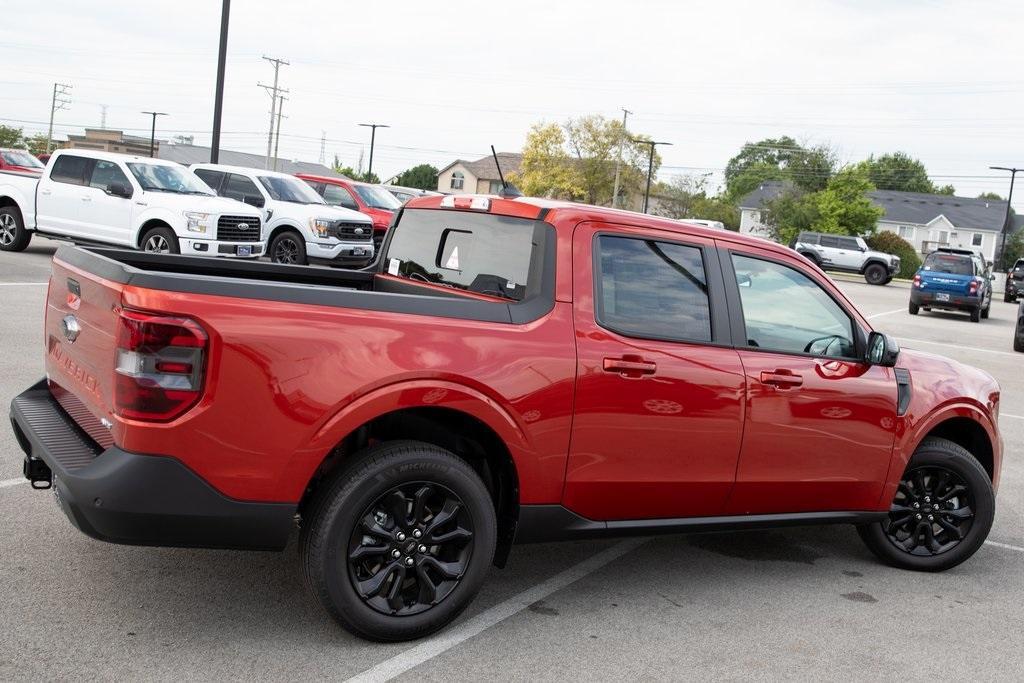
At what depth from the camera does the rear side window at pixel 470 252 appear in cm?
427

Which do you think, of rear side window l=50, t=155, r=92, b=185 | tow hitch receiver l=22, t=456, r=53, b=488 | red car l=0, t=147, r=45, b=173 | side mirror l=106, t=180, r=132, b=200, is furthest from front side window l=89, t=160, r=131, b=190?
tow hitch receiver l=22, t=456, r=53, b=488

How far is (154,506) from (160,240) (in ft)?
46.2

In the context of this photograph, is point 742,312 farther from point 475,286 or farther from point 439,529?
point 439,529

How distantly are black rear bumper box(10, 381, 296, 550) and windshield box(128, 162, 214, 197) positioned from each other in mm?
14212

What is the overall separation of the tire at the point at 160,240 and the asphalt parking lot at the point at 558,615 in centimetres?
1123

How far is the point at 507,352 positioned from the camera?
3912 millimetres

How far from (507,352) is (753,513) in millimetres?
1628

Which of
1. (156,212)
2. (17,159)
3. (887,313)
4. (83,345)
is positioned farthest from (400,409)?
(17,159)

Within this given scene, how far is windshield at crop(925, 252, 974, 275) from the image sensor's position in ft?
87.8

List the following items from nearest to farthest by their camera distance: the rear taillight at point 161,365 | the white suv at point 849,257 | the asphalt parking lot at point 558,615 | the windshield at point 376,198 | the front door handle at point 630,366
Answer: the rear taillight at point 161,365 < the asphalt parking lot at point 558,615 < the front door handle at point 630,366 < the windshield at point 376,198 < the white suv at point 849,257

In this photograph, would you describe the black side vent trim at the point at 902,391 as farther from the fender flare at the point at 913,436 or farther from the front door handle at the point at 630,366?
the front door handle at the point at 630,366

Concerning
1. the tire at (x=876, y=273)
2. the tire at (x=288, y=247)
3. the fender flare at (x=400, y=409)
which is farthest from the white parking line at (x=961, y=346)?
the tire at (x=876, y=273)

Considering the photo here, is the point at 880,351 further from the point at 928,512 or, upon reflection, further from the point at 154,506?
the point at 154,506

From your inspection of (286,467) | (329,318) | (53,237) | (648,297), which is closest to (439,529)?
(286,467)
